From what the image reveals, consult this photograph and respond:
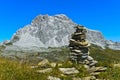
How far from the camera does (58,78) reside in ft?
64.0

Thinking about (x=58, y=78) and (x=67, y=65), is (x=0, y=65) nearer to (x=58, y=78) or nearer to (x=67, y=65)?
(x=58, y=78)

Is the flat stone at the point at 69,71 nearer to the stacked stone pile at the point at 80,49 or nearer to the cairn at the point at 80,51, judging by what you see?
the cairn at the point at 80,51

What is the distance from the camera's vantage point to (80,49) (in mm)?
28984

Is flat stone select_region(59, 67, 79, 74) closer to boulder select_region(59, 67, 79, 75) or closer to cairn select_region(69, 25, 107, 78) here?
boulder select_region(59, 67, 79, 75)

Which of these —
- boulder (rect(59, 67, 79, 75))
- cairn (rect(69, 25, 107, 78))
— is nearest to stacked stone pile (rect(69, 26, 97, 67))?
cairn (rect(69, 25, 107, 78))

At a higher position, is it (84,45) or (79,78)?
(84,45)

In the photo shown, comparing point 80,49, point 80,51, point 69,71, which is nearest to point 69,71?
point 69,71

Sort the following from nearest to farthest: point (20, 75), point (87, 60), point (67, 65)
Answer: point (20, 75), point (67, 65), point (87, 60)

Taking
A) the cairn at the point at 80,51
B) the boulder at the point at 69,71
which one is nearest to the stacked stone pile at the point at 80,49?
the cairn at the point at 80,51

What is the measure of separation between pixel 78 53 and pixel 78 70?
16.9ft

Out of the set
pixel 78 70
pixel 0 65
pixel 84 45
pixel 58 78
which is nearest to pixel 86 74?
pixel 78 70

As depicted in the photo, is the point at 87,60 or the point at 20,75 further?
the point at 87,60

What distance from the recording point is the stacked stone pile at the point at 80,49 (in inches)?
1072

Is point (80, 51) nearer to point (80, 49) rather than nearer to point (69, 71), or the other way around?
point (80, 49)
